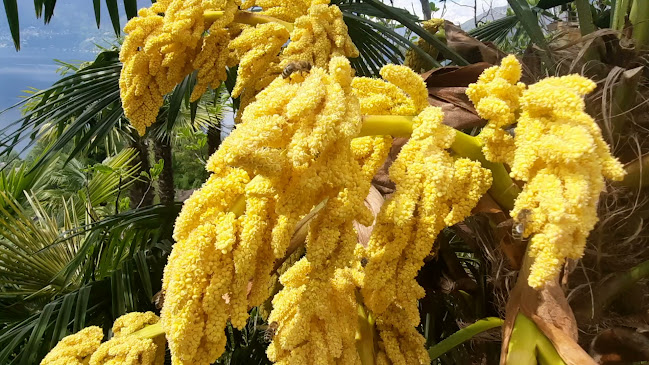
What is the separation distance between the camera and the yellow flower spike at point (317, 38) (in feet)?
1.86

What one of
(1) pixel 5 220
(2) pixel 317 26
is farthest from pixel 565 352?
(1) pixel 5 220

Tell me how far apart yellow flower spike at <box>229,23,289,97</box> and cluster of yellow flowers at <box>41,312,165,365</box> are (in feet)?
0.93

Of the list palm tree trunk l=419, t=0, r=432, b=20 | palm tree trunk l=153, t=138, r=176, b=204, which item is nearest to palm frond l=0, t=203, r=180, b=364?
palm tree trunk l=419, t=0, r=432, b=20

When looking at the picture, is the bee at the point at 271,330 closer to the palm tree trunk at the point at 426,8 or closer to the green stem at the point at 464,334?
the green stem at the point at 464,334

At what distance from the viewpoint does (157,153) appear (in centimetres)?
349

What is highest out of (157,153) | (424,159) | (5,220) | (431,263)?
(424,159)

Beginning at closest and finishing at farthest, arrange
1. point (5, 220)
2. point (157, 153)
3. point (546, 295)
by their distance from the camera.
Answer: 1. point (546, 295)
2. point (5, 220)
3. point (157, 153)

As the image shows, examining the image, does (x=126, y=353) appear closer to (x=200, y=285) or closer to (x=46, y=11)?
(x=200, y=285)

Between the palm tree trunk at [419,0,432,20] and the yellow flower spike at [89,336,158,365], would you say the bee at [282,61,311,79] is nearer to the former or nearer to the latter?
the yellow flower spike at [89,336,158,365]

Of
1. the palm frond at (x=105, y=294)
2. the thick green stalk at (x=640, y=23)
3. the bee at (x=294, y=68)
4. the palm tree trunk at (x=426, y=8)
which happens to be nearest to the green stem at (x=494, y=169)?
the bee at (x=294, y=68)

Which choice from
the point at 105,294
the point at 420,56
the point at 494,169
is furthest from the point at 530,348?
the point at 105,294

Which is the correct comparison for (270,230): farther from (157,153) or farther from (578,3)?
(157,153)

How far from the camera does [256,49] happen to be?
59 centimetres

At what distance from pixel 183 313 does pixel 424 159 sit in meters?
0.19
